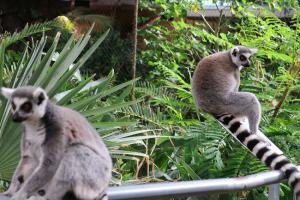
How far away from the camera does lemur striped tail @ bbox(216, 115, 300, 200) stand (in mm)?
2980

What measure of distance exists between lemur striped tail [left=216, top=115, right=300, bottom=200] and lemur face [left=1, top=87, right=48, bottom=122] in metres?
1.30

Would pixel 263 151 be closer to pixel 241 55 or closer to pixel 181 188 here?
pixel 241 55

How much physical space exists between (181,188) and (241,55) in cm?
332

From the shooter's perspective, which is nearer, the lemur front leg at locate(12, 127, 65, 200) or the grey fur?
the lemur front leg at locate(12, 127, 65, 200)

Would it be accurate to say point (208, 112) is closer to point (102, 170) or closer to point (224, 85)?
point (224, 85)

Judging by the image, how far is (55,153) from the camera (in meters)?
2.04

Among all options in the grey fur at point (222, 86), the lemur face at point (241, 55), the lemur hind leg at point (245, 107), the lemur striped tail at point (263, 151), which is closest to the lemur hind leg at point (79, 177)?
the lemur striped tail at point (263, 151)

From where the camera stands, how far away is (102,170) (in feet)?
7.13

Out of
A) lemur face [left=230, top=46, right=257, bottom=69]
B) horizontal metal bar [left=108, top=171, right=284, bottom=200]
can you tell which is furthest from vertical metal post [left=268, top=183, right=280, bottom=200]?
lemur face [left=230, top=46, right=257, bottom=69]

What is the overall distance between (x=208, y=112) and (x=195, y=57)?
4349 millimetres

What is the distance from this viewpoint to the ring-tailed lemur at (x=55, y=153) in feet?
6.68

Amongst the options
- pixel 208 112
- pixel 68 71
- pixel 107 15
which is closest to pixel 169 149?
pixel 208 112

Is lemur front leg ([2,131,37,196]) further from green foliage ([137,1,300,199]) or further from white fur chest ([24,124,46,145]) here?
green foliage ([137,1,300,199])

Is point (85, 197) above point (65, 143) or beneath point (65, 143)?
beneath
